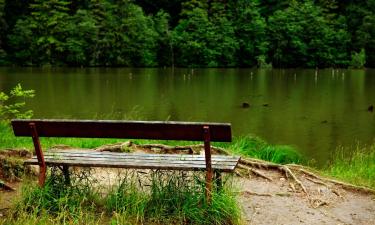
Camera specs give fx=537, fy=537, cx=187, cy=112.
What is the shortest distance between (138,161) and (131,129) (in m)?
0.44

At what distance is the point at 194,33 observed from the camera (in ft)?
181

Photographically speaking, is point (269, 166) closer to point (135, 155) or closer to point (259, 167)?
point (259, 167)

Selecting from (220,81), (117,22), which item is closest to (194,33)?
(117,22)

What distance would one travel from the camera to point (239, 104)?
24219 millimetres

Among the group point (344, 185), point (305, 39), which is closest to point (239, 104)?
point (344, 185)

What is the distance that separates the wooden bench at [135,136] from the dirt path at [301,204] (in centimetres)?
87

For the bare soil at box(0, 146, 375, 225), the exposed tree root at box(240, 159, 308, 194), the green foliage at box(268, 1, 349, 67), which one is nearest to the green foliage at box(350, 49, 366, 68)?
the green foliage at box(268, 1, 349, 67)

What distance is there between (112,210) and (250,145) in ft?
21.7

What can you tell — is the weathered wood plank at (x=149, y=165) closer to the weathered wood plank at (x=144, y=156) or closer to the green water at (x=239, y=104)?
the weathered wood plank at (x=144, y=156)

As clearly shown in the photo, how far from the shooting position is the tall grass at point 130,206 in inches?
221

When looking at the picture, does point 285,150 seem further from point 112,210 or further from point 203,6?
point 203,6

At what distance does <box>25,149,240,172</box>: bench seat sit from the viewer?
225 inches

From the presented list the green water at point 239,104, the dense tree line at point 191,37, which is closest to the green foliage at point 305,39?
the dense tree line at point 191,37

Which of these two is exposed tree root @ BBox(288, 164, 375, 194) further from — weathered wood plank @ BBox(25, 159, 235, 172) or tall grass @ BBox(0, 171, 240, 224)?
weathered wood plank @ BBox(25, 159, 235, 172)
